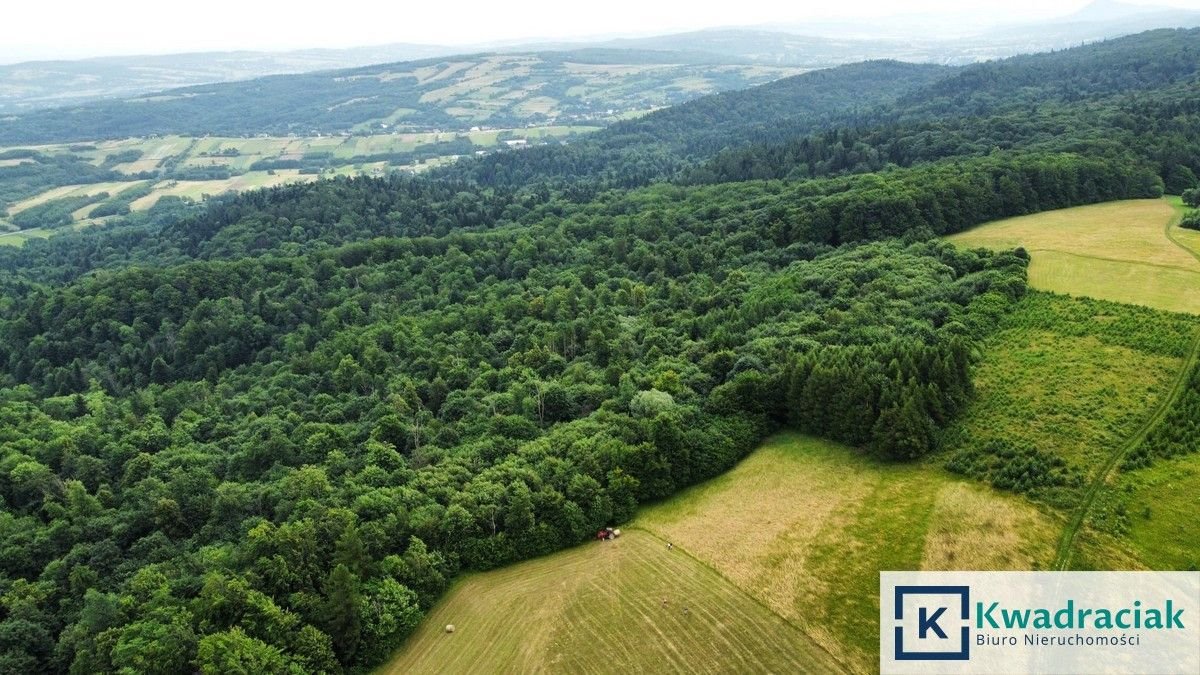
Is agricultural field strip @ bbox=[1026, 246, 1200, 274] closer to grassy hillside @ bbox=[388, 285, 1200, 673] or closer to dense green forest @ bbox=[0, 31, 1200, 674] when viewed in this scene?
dense green forest @ bbox=[0, 31, 1200, 674]

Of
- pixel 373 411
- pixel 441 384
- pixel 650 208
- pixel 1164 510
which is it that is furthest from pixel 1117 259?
pixel 373 411

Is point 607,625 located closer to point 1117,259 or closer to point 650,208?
point 1117,259

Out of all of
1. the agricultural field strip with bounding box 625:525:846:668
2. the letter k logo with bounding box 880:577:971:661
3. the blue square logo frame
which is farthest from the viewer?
the agricultural field strip with bounding box 625:525:846:668

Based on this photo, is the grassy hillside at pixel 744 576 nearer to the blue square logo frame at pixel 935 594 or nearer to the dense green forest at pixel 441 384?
the blue square logo frame at pixel 935 594

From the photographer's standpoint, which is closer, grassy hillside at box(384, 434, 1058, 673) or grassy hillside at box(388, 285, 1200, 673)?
grassy hillside at box(384, 434, 1058, 673)

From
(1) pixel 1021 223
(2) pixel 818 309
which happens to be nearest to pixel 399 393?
(2) pixel 818 309

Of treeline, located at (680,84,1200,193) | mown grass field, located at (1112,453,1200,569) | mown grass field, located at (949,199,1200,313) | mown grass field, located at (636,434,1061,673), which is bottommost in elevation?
mown grass field, located at (636,434,1061,673)

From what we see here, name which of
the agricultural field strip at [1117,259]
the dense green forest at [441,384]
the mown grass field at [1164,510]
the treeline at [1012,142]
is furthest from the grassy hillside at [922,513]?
the treeline at [1012,142]
